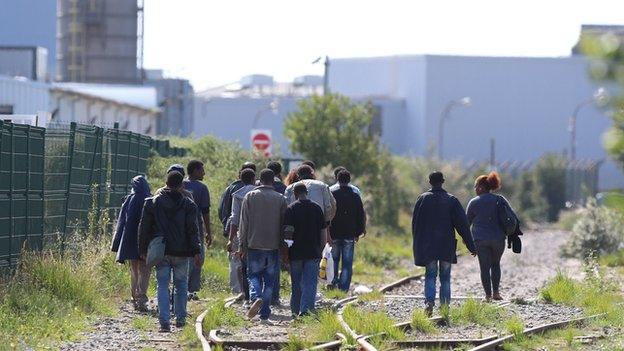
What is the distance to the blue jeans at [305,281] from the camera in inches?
589

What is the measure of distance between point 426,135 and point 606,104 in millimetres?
83845

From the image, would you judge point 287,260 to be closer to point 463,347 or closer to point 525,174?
point 463,347

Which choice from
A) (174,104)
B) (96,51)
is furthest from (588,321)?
(174,104)

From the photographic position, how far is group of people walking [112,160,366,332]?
1362 centimetres

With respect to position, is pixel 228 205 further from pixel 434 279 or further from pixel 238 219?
pixel 434 279

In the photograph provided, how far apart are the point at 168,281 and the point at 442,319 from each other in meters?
3.32

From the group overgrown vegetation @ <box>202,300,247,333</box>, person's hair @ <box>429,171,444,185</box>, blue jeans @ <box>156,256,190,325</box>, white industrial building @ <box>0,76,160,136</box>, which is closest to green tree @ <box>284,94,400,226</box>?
white industrial building @ <box>0,76,160,136</box>

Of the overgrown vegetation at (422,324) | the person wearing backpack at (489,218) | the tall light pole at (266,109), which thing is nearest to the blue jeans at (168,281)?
the overgrown vegetation at (422,324)

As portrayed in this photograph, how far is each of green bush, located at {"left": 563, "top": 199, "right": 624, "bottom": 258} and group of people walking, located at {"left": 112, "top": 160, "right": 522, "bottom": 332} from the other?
56.7 ft

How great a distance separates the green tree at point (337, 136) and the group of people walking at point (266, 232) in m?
22.7

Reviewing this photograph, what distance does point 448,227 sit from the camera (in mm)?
15422

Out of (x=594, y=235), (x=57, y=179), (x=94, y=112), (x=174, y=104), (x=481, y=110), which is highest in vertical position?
(x=481, y=110)

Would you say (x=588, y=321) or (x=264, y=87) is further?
(x=264, y=87)

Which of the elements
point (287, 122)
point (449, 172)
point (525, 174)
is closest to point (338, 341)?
point (287, 122)
